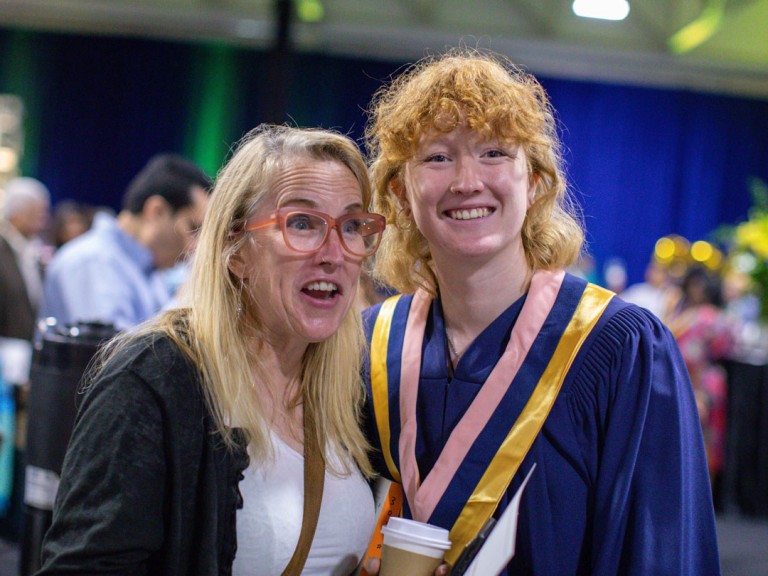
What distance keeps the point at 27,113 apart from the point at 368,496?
11.3 metres

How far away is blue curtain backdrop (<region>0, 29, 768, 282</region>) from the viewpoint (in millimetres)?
11742

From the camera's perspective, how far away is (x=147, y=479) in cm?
151

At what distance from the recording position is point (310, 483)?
5.68ft

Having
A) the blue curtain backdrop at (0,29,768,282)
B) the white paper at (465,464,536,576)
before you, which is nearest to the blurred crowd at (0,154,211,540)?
the white paper at (465,464,536,576)

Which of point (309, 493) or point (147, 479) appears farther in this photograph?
point (309, 493)

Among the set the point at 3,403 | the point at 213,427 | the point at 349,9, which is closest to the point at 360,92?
the point at 349,9

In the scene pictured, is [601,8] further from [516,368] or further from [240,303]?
[240,303]

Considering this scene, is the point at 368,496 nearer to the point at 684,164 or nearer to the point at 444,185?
the point at 444,185

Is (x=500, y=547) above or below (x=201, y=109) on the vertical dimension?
below

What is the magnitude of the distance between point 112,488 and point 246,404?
0.29 metres

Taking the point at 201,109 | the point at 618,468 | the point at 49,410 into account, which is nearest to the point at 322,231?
the point at 618,468

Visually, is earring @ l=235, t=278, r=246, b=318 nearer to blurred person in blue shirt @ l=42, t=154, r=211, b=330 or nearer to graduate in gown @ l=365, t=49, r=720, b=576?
graduate in gown @ l=365, t=49, r=720, b=576

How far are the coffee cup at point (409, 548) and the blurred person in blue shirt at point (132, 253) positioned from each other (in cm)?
228

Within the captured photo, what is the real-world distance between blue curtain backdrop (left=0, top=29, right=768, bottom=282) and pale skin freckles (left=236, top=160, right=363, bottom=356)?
9.53 metres
